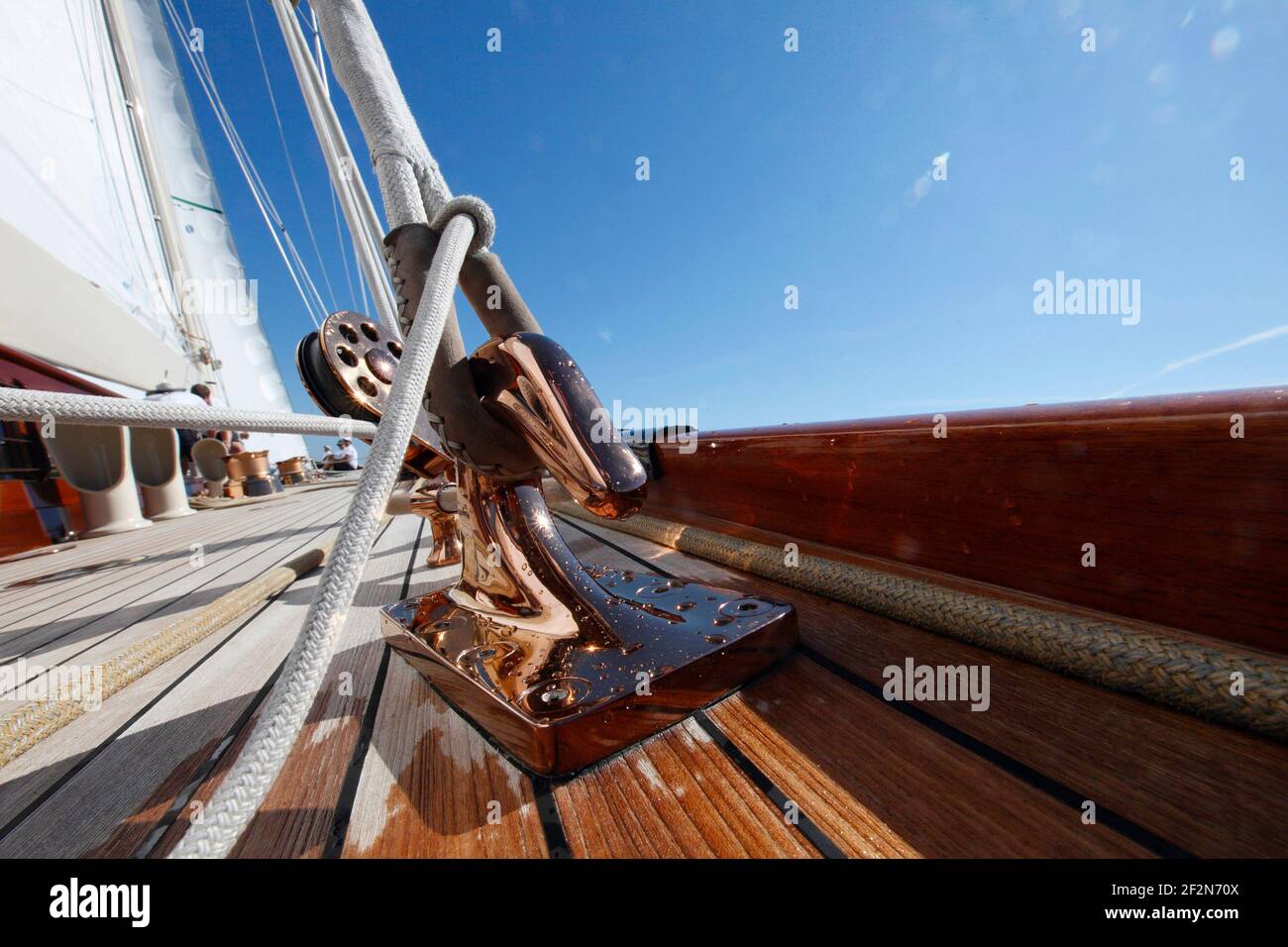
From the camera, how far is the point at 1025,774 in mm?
385

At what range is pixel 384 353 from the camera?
29.3 inches

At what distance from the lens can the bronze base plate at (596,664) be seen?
428 mm

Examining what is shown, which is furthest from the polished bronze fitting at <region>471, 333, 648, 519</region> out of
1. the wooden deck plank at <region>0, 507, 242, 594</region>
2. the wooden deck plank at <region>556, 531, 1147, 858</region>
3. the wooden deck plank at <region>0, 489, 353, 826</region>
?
the wooden deck plank at <region>0, 507, 242, 594</region>

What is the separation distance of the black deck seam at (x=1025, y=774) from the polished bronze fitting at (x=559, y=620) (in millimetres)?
107

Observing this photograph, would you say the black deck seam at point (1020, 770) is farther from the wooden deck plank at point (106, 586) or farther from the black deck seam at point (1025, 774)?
the wooden deck plank at point (106, 586)

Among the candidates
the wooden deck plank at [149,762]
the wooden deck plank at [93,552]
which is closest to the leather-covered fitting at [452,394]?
the wooden deck plank at [149,762]

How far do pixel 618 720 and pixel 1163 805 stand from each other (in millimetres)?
381

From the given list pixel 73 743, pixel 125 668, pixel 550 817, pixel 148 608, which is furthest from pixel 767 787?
pixel 148 608

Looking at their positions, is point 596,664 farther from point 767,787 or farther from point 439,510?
point 439,510

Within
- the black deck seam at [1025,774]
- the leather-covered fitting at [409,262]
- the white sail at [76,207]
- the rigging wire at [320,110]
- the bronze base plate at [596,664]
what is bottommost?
the black deck seam at [1025,774]

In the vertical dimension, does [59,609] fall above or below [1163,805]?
below
